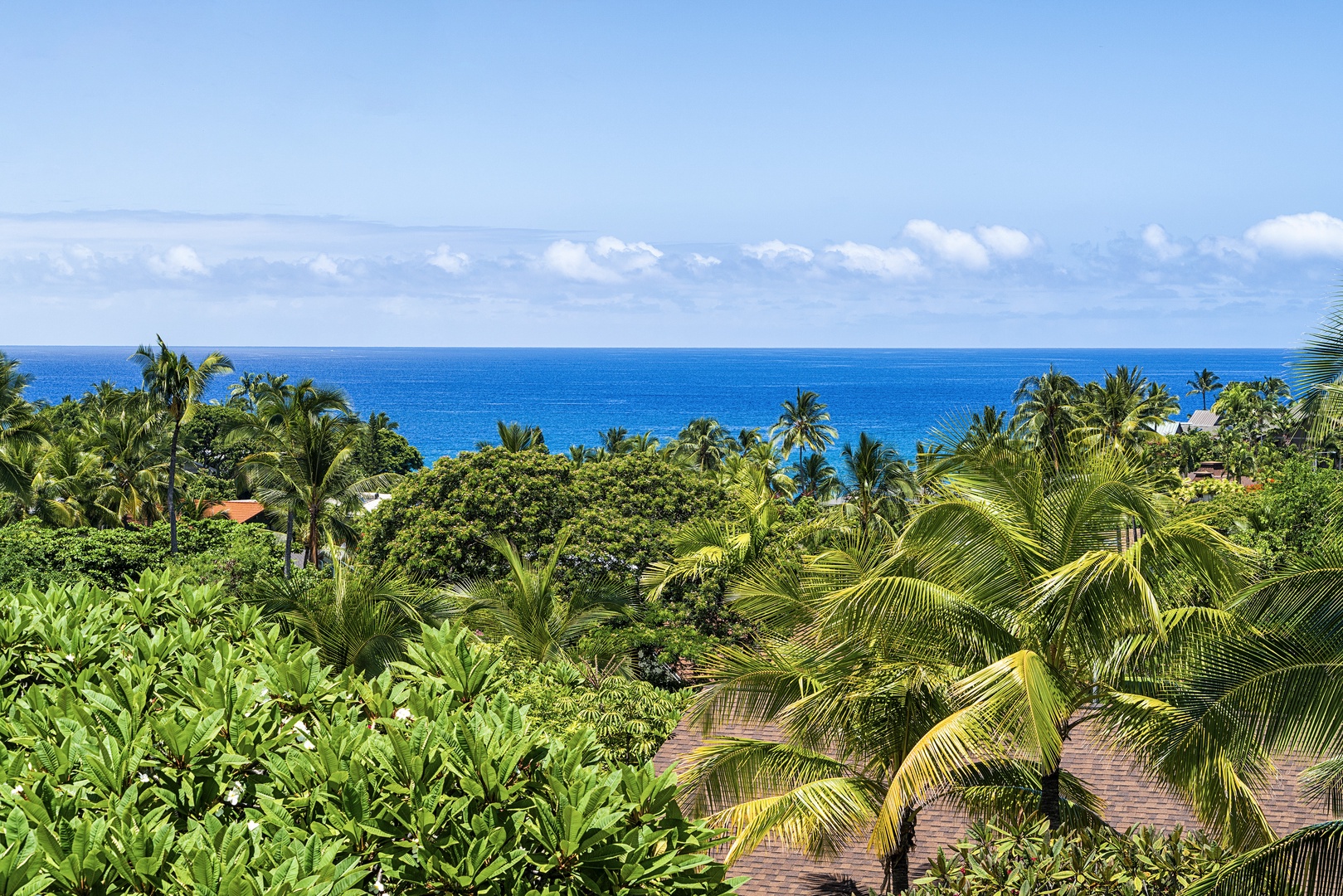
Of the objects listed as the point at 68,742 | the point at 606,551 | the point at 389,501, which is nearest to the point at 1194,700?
the point at 68,742

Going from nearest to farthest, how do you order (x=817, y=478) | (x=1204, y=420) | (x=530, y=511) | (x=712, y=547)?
(x=712, y=547) → (x=530, y=511) → (x=817, y=478) → (x=1204, y=420)

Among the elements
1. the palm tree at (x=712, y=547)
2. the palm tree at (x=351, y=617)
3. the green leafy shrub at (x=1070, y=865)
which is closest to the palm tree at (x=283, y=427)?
the palm tree at (x=712, y=547)

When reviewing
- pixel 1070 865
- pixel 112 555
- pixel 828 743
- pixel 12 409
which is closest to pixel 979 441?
pixel 828 743

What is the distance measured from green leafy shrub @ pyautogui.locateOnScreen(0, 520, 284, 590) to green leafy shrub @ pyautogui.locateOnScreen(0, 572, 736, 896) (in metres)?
22.6

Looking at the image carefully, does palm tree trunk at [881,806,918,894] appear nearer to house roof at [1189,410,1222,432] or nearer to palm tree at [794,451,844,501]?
palm tree at [794,451,844,501]

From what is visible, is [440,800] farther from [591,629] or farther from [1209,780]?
[591,629]

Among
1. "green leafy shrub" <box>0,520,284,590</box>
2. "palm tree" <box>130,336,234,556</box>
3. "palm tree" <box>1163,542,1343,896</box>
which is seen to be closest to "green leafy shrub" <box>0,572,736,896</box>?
"palm tree" <box>1163,542,1343,896</box>

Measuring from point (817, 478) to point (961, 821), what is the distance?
52.8 meters

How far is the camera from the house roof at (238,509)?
64.6m

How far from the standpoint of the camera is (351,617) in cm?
2062

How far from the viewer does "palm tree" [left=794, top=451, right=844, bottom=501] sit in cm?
6462

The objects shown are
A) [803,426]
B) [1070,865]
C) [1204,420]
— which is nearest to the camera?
[1070,865]

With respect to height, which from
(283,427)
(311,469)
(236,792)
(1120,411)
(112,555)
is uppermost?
(1120,411)

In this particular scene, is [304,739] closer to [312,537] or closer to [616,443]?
[312,537]
